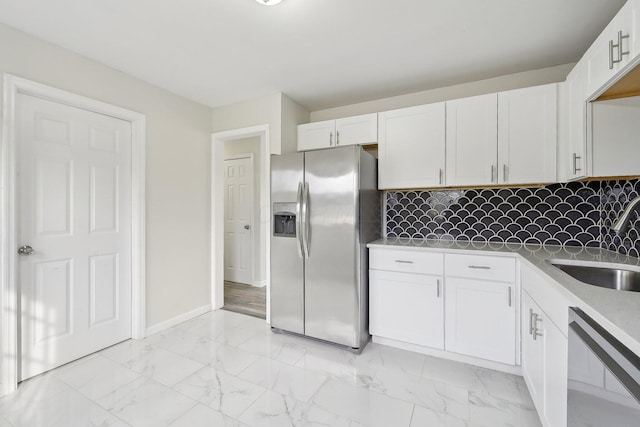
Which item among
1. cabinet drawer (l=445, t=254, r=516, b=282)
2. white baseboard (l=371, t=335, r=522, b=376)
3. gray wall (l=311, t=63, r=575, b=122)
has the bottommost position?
white baseboard (l=371, t=335, r=522, b=376)

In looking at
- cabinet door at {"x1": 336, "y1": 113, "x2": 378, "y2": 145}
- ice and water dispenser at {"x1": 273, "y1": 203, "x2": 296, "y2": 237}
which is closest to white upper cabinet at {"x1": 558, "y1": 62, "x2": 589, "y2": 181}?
cabinet door at {"x1": 336, "y1": 113, "x2": 378, "y2": 145}

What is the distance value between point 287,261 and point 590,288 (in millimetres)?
2034

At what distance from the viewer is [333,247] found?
2.38 m

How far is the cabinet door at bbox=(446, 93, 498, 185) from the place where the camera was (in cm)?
224

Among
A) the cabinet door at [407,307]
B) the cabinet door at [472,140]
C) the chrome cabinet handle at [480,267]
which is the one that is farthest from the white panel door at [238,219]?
the chrome cabinet handle at [480,267]

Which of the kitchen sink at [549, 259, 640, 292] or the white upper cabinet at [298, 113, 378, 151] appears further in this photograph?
the white upper cabinet at [298, 113, 378, 151]

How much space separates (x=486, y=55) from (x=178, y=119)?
2.91m

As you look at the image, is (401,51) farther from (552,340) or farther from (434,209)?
(552,340)

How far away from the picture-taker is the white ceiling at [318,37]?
5.51 ft

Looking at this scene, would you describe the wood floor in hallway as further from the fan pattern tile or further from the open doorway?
the fan pattern tile

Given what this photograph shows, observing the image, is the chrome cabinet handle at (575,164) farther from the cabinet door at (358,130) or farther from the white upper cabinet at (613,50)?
the cabinet door at (358,130)

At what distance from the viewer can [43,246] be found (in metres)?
2.02

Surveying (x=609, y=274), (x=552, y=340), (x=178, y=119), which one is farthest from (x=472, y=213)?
(x=178, y=119)

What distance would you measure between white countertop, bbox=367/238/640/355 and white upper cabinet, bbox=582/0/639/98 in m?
1.01
